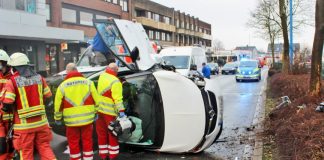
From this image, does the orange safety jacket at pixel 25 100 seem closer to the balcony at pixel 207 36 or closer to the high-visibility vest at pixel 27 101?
the high-visibility vest at pixel 27 101

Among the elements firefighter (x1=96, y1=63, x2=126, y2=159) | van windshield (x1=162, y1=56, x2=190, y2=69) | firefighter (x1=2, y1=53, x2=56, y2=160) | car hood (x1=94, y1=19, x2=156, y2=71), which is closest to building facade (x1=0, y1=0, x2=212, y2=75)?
van windshield (x1=162, y1=56, x2=190, y2=69)

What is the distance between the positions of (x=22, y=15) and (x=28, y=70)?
19.6m

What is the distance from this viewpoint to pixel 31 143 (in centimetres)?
569

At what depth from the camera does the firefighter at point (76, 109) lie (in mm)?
6281

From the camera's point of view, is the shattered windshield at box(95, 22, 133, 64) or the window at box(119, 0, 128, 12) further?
the window at box(119, 0, 128, 12)

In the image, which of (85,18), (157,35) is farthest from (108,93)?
(157,35)

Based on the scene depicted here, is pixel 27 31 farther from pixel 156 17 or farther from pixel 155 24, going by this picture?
pixel 156 17

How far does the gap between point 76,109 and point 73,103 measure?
0.33ft

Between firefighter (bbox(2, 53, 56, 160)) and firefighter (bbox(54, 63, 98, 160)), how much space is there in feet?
1.69

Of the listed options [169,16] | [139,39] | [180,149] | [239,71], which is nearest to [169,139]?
[180,149]

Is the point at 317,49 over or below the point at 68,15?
below

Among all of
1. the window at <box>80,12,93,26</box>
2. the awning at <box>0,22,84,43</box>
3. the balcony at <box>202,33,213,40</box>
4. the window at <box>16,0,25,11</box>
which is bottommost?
the awning at <box>0,22,84,43</box>

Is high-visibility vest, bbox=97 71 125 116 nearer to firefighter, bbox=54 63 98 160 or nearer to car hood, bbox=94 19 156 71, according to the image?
firefighter, bbox=54 63 98 160

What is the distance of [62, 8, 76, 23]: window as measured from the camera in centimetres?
3709
